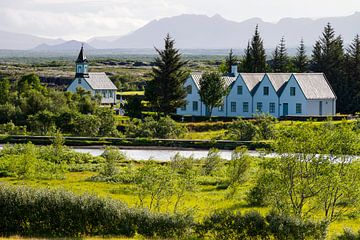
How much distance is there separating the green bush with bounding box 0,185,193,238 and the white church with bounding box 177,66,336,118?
4464 centimetres

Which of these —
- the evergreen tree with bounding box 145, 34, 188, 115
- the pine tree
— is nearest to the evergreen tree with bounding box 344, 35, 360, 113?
the pine tree

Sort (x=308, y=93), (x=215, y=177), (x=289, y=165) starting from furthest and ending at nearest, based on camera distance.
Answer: (x=308, y=93), (x=215, y=177), (x=289, y=165)

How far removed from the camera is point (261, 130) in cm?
5134

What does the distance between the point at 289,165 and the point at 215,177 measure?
1304 cm

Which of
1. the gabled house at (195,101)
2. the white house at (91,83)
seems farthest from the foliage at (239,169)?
the white house at (91,83)

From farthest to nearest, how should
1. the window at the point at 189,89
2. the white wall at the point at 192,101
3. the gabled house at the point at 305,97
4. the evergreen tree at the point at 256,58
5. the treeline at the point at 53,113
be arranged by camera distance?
the evergreen tree at the point at 256,58 < the window at the point at 189,89 < the white wall at the point at 192,101 < the gabled house at the point at 305,97 < the treeline at the point at 53,113

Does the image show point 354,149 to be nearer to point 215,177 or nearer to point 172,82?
point 215,177

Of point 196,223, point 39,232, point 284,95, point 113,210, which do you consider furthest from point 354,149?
point 284,95

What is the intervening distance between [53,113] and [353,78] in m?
37.2

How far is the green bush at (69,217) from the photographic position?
917 inches

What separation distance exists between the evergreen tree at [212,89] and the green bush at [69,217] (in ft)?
143

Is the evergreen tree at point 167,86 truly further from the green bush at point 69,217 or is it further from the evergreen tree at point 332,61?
the green bush at point 69,217

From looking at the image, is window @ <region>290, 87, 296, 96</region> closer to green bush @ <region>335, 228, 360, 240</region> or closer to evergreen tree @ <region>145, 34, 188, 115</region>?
evergreen tree @ <region>145, 34, 188, 115</region>

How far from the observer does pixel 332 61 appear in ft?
266
